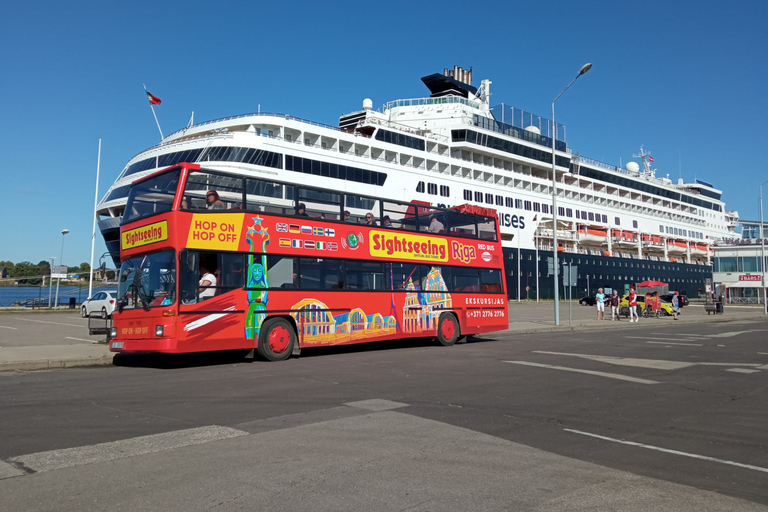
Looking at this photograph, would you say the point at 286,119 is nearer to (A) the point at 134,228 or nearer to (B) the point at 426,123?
(B) the point at 426,123

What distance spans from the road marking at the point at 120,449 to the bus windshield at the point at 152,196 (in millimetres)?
6554

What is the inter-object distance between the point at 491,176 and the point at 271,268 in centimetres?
4125

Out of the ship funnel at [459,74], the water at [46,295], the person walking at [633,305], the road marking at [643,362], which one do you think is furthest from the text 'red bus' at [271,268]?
the ship funnel at [459,74]

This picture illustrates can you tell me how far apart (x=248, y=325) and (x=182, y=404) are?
4.61 m

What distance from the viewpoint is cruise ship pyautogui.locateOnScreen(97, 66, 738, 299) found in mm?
32688

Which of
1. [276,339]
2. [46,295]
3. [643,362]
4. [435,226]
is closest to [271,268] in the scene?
[276,339]

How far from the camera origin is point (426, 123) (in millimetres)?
50938

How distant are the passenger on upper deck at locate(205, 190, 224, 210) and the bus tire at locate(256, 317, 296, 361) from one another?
8.67 ft

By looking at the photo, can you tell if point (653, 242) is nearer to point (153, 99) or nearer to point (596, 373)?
point (153, 99)

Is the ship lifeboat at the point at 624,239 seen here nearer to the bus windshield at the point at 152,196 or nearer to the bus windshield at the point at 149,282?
the bus windshield at the point at 152,196

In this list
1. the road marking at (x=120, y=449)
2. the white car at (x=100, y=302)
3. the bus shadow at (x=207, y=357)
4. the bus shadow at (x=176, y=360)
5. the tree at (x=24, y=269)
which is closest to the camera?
the road marking at (x=120, y=449)

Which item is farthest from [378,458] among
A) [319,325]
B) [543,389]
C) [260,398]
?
[319,325]

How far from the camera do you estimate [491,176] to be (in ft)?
167

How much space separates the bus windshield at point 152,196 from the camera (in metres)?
11.2
